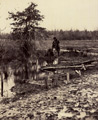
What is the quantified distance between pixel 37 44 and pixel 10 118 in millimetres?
2907

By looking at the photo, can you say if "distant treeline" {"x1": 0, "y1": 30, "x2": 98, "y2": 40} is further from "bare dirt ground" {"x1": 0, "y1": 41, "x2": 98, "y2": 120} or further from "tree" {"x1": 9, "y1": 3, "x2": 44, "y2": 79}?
"bare dirt ground" {"x1": 0, "y1": 41, "x2": 98, "y2": 120}

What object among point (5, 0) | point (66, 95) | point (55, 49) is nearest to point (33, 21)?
point (55, 49)

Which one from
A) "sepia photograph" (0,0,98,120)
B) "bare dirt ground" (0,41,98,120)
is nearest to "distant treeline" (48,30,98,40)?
"sepia photograph" (0,0,98,120)

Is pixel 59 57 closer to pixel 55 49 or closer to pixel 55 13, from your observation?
pixel 55 49

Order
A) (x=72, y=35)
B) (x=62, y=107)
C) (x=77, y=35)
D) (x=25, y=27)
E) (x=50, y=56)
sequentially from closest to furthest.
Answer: (x=62, y=107) → (x=77, y=35) → (x=72, y=35) → (x=25, y=27) → (x=50, y=56)

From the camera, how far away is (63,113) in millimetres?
2721

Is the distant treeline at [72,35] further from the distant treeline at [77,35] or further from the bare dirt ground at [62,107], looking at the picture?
the bare dirt ground at [62,107]

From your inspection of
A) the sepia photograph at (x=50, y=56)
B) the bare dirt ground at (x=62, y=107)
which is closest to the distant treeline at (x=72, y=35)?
the sepia photograph at (x=50, y=56)

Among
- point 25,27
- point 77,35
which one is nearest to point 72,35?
point 77,35

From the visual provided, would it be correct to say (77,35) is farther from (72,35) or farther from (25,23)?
(25,23)

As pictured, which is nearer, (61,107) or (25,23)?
(61,107)

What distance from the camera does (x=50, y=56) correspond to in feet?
20.5

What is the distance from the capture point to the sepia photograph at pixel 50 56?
295cm

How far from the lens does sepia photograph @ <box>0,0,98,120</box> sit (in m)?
2.95
